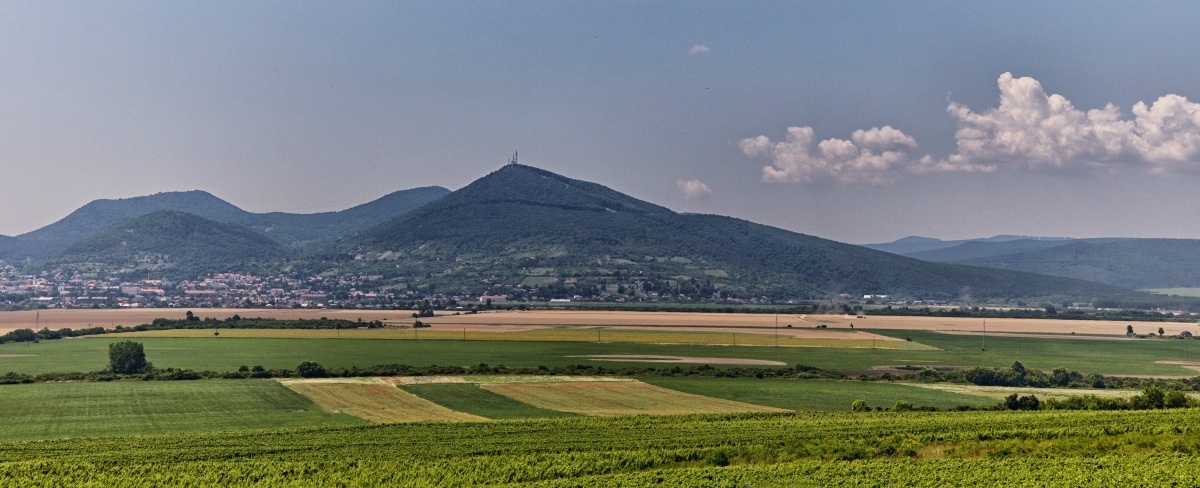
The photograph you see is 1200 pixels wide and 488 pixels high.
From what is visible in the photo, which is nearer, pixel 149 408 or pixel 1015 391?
pixel 149 408

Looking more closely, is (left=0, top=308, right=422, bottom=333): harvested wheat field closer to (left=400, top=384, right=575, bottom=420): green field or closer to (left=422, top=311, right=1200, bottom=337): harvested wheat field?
(left=422, top=311, right=1200, bottom=337): harvested wheat field

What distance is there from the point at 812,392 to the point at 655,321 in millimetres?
73834

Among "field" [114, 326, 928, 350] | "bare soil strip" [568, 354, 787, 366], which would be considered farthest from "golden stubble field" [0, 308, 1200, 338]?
"bare soil strip" [568, 354, 787, 366]

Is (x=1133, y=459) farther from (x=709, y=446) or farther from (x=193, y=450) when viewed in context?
(x=193, y=450)

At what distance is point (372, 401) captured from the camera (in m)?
54.9

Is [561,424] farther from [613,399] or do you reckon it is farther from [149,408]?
[149,408]

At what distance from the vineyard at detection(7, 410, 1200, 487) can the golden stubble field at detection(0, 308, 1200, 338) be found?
72163 millimetres

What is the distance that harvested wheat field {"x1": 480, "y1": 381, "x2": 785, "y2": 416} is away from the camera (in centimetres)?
5275

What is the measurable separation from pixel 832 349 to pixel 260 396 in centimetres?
5510

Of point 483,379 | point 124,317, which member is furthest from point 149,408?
point 124,317

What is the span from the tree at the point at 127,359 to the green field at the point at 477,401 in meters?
21.4

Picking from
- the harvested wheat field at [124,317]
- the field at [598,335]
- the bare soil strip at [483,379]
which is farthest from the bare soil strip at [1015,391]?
the harvested wheat field at [124,317]

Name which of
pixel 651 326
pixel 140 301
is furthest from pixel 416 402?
pixel 140 301

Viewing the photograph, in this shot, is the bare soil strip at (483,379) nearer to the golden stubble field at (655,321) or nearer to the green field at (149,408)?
the green field at (149,408)
